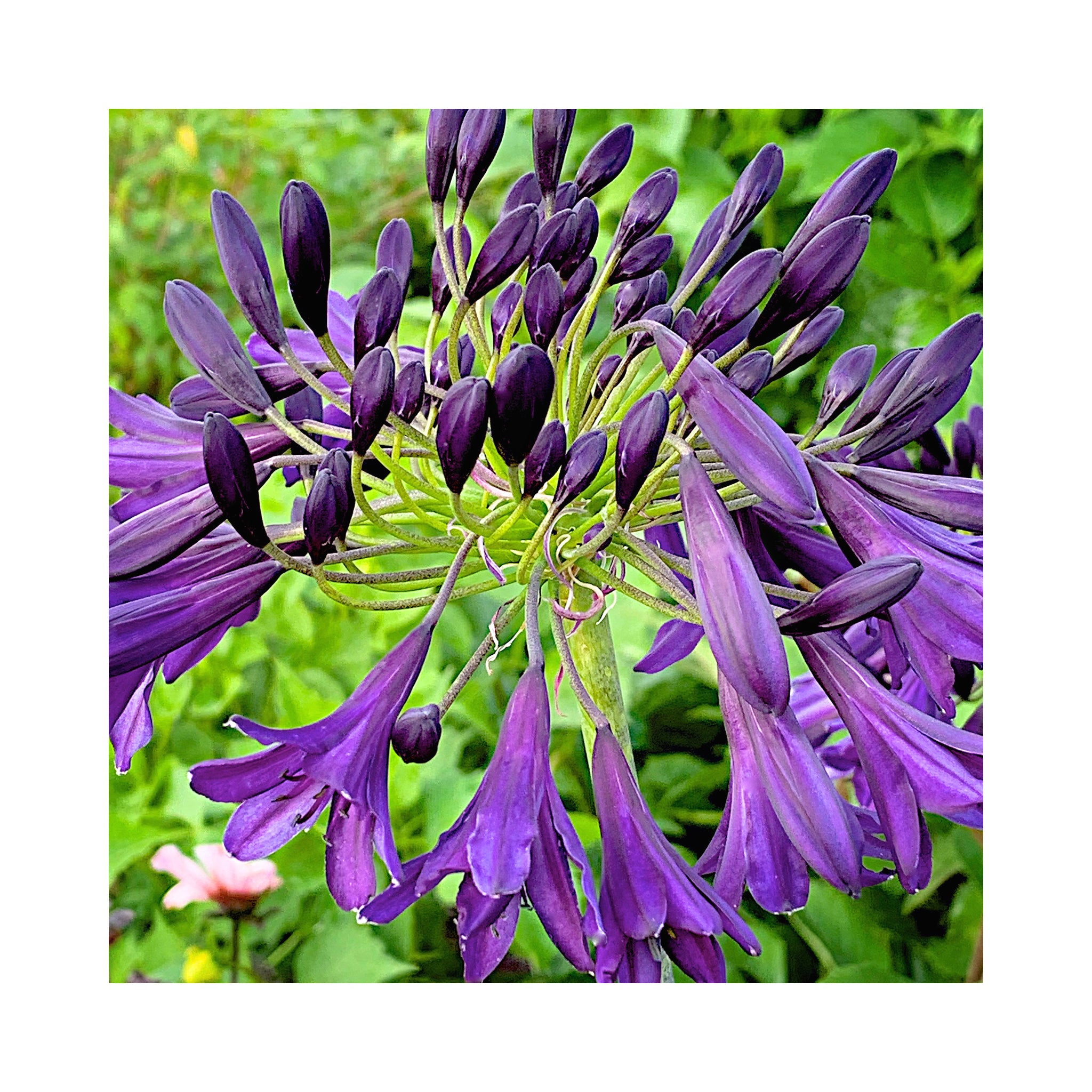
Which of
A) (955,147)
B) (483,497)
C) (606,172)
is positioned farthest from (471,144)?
(955,147)

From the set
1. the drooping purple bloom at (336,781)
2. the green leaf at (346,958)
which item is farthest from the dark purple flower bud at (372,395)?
the green leaf at (346,958)

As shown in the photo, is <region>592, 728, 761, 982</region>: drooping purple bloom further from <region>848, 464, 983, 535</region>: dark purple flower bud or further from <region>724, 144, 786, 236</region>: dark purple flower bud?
<region>724, 144, 786, 236</region>: dark purple flower bud

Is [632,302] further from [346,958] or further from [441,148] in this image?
[346,958]

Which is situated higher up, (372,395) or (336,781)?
(372,395)

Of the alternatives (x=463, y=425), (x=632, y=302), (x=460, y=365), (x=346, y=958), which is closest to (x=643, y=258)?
(x=632, y=302)

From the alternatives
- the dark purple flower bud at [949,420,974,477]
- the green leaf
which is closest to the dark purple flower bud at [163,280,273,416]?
the dark purple flower bud at [949,420,974,477]

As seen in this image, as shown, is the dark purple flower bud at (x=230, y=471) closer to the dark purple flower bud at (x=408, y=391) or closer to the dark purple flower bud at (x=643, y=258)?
the dark purple flower bud at (x=408, y=391)
